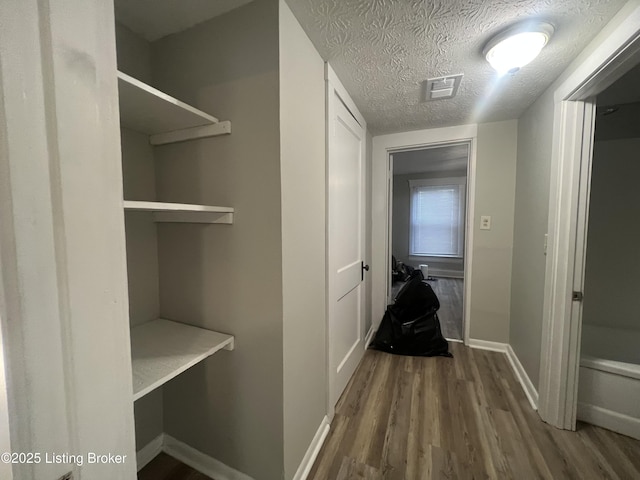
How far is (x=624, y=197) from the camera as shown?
209 cm

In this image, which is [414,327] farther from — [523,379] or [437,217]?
[437,217]

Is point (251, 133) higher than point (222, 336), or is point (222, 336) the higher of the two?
point (251, 133)

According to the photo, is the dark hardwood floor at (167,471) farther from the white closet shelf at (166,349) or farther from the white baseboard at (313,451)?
the white closet shelf at (166,349)

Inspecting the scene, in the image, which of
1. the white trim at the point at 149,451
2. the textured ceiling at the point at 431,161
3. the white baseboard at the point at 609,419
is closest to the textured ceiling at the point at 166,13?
the white trim at the point at 149,451

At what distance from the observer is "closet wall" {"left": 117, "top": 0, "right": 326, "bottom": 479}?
1.07 metres

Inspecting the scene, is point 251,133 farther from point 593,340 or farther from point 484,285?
point 593,340

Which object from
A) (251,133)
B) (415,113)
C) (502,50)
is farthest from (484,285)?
(251,133)

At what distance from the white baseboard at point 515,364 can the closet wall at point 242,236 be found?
1554 mm

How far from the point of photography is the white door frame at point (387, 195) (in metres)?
2.46

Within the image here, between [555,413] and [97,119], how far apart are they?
2.49 meters

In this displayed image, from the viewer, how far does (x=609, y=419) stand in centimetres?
156

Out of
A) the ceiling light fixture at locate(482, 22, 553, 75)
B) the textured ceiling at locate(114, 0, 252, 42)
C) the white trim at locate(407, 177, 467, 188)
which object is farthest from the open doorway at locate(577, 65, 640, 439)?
the white trim at locate(407, 177, 467, 188)

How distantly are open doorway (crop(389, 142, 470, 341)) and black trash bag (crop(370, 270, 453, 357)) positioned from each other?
2284 mm

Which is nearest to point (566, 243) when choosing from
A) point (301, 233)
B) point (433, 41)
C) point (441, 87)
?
point (441, 87)
